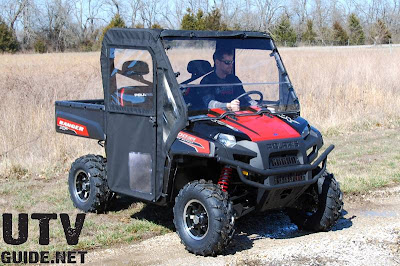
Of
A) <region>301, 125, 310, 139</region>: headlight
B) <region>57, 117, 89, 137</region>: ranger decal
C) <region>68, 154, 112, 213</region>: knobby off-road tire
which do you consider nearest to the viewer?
<region>301, 125, 310, 139</region>: headlight

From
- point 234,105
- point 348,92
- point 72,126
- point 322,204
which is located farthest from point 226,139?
point 348,92

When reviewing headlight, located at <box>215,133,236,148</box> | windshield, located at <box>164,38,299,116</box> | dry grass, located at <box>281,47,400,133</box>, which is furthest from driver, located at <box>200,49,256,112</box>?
dry grass, located at <box>281,47,400,133</box>

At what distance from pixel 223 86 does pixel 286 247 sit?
164 centimetres

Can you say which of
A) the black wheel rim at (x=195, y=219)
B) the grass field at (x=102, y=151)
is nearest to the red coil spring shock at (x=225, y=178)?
the black wheel rim at (x=195, y=219)

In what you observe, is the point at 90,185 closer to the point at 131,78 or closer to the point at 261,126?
the point at 131,78

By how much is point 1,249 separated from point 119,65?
81.0 inches

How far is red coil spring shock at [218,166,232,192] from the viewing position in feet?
18.1

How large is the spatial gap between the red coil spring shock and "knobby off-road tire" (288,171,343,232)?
3.05 feet

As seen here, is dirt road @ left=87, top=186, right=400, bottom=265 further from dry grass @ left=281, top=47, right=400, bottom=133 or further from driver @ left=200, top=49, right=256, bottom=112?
dry grass @ left=281, top=47, right=400, bottom=133

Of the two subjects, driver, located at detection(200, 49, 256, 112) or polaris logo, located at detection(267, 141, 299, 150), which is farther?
driver, located at detection(200, 49, 256, 112)

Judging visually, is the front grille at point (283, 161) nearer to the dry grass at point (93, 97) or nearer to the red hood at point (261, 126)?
the red hood at point (261, 126)

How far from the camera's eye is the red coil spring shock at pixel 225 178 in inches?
217

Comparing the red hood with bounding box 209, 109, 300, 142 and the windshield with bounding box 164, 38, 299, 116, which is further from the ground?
the windshield with bounding box 164, 38, 299, 116

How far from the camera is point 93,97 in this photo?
13.7 m
